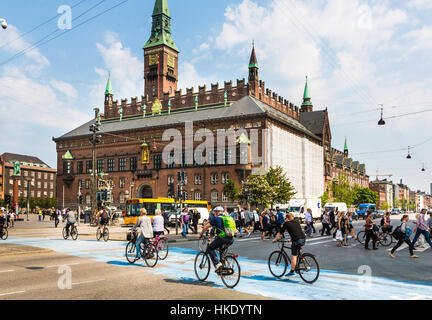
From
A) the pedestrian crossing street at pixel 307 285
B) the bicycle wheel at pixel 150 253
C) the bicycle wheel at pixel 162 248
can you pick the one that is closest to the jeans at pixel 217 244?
the pedestrian crossing street at pixel 307 285

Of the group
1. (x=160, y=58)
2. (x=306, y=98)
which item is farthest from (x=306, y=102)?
(x=160, y=58)

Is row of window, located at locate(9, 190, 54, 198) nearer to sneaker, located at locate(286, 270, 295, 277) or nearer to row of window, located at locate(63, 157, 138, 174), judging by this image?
row of window, located at locate(63, 157, 138, 174)

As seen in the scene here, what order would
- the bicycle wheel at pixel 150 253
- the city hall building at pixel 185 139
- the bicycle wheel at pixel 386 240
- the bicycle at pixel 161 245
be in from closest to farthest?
the bicycle wheel at pixel 150 253 → the bicycle at pixel 161 245 → the bicycle wheel at pixel 386 240 → the city hall building at pixel 185 139

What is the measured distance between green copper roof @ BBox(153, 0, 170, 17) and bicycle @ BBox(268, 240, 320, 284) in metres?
79.9

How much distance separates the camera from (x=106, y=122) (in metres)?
80.8

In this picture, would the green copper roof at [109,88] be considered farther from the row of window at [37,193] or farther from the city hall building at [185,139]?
the row of window at [37,193]

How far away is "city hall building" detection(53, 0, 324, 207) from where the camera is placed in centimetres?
6066

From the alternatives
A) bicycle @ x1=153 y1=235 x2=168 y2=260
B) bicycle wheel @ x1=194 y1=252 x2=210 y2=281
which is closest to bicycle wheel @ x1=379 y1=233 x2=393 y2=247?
bicycle @ x1=153 y1=235 x2=168 y2=260

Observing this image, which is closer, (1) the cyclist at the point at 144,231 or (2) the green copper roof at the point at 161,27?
(1) the cyclist at the point at 144,231

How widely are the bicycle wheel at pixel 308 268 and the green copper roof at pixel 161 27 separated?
7523cm

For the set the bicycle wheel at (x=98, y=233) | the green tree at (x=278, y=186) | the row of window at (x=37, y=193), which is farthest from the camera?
the row of window at (x=37, y=193)

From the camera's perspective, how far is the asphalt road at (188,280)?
798 cm
